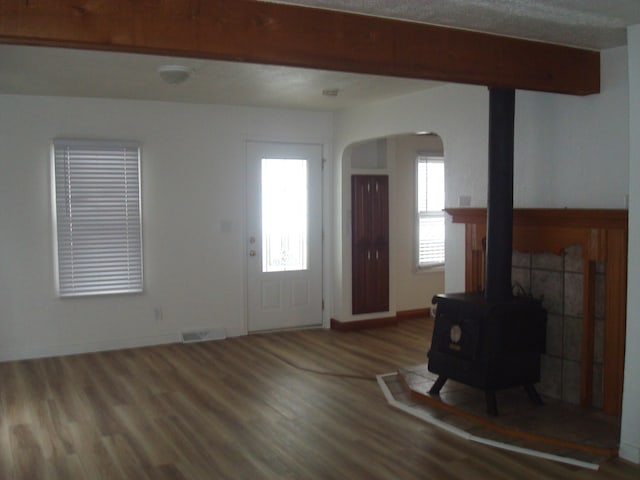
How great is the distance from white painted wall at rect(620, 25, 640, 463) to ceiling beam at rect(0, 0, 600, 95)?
482mm

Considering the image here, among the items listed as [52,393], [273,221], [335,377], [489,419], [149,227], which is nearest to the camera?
[489,419]

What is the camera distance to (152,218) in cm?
618

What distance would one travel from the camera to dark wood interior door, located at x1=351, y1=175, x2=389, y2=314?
6934 mm

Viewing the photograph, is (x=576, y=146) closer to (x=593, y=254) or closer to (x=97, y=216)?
(x=593, y=254)

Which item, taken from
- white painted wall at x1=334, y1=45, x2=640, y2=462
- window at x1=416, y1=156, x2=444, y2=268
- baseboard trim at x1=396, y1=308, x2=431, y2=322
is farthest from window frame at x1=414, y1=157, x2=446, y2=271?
white painted wall at x1=334, y1=45, x2=640, y2=462

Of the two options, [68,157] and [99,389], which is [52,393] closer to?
[99,389]

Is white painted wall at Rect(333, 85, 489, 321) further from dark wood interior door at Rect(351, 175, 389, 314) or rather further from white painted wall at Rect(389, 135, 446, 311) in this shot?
white painted wall at Rect(389, 135, 446, 311)

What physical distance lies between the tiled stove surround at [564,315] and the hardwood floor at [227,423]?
0.84 meters

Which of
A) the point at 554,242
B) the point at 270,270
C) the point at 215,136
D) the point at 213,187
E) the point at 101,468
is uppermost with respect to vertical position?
the point at 215,136

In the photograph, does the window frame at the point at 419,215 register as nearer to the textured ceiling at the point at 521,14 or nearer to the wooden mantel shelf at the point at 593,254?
the wooden mantel shelf at the point at 593,254

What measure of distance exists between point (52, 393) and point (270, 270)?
2.73 metres

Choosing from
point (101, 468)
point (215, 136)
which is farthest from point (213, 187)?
point (101, 468)

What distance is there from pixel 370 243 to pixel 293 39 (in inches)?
171

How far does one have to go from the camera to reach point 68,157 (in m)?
5.79
